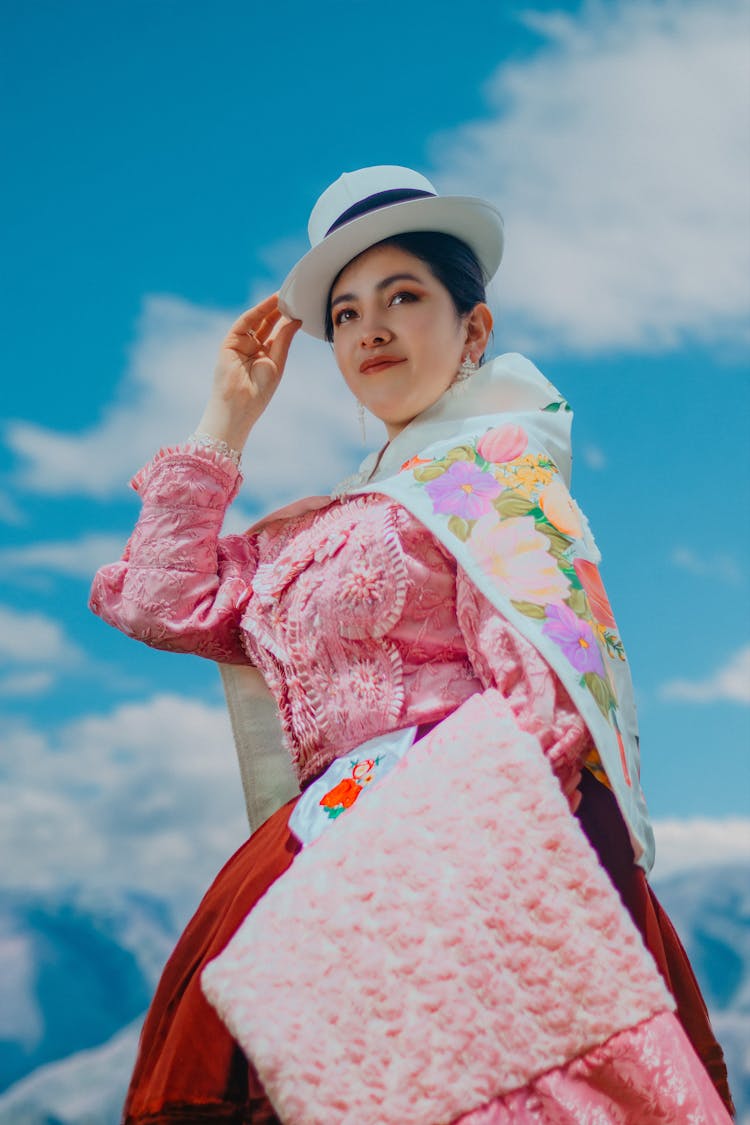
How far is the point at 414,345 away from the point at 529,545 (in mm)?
541

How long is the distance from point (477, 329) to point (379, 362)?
218 millimetres

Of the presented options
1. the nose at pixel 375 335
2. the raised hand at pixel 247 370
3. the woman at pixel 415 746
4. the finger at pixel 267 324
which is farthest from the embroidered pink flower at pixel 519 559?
the finger at pixel 267 324

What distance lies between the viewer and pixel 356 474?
2568 millimetres

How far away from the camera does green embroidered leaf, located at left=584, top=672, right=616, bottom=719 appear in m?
1.94

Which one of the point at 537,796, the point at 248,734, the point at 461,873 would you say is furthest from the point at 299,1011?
the point at 248,734

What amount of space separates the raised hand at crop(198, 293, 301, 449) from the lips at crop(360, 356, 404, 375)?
282 mm

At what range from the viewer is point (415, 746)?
6.33ft

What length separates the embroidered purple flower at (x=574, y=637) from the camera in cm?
194

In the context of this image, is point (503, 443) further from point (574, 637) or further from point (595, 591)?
point (574, 637)

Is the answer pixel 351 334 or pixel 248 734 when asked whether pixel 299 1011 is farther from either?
pixel 351 334

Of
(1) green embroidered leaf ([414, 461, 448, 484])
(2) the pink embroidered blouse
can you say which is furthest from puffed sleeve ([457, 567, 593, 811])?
(1) green embroidered leaf ([414, 461, 448, 484])

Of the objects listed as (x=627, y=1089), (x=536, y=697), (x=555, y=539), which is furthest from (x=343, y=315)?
(x=627, y=1089)

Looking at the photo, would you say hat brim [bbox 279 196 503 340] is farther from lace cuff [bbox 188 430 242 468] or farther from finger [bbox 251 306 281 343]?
lace cuff [bbox 188 430 242 468]

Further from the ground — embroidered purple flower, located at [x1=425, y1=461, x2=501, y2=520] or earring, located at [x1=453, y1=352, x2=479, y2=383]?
earring, located at [x1=453, y1=352, x2=479, y2=383]
